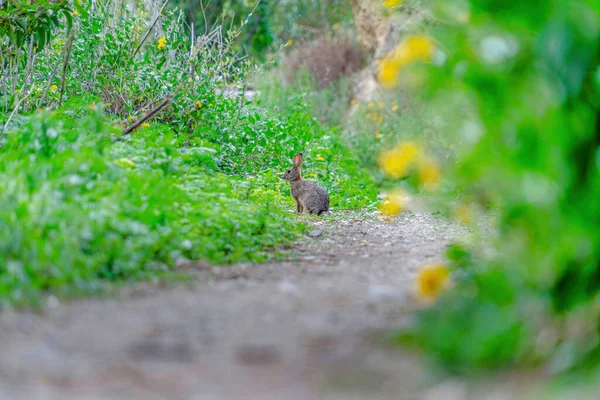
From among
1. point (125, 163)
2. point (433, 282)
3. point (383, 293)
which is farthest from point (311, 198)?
point (433, 282)

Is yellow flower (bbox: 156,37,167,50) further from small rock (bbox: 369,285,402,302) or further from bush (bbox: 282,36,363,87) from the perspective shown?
bush (bbox: 282,36,363,87)

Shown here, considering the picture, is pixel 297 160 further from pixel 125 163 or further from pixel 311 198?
pixel 125 163

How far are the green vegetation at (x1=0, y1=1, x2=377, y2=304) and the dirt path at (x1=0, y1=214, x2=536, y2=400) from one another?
0.85ft

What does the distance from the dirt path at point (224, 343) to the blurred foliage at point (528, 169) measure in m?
0.30

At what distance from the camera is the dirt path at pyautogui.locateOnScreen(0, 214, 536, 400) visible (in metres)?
2.88

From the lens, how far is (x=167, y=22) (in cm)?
934

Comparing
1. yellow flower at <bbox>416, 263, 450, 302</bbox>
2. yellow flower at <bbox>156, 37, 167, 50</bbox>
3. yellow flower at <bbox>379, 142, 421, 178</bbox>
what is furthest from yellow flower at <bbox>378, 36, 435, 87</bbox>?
yellow flower at <bbox>156, 37, 167, 50</bbox>

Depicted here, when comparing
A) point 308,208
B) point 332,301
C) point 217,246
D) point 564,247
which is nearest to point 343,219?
point 308,208

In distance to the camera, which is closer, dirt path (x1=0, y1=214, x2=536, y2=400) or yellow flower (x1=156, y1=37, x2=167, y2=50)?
dirt path (x1=0, y1=214, x2=536, y2=400)

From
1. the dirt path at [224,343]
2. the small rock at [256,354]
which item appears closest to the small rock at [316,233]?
the dirt path at [224,343]

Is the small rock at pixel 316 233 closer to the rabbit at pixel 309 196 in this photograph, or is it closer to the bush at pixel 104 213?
the bush at pixel 104 213

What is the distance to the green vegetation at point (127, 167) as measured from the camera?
4020mm

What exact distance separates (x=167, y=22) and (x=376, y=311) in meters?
6.43

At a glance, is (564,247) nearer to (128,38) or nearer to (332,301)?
(332,301)
